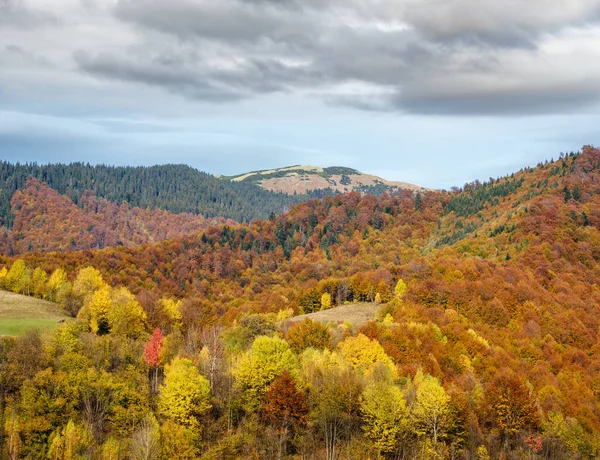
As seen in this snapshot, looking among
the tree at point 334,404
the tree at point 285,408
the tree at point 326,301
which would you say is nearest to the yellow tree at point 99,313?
the tree at point 334,404

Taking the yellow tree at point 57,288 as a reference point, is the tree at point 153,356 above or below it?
below

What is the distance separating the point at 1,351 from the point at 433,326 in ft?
278

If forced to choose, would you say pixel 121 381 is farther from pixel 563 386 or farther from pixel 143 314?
pixel 563 386

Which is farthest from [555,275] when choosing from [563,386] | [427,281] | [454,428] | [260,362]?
[260,362]

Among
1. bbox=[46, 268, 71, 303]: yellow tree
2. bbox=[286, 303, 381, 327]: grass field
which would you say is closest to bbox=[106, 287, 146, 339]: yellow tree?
bbox=[46, 268, 71, 303]: yellow tree

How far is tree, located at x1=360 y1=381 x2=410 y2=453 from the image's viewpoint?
6569cm

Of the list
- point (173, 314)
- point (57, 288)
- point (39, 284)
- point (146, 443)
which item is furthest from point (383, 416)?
point (39, 284)

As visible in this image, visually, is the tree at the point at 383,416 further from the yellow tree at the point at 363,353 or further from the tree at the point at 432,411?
the yellow tree at the point at 363,353

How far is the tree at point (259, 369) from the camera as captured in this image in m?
72.6

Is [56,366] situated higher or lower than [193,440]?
higher

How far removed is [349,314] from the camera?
469 ft

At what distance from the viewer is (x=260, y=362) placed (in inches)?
2953

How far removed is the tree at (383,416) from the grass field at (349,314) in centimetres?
5735

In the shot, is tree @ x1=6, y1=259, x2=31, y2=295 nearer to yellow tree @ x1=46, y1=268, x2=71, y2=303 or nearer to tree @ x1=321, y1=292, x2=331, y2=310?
yellow tree @ x1=46, y1=268, x2=71, y2=303
